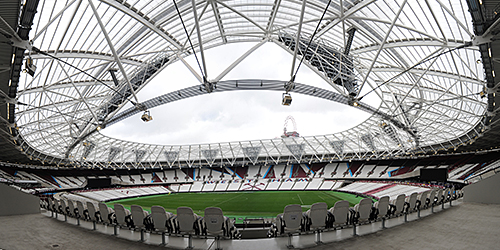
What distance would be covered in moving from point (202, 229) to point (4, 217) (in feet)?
38.1

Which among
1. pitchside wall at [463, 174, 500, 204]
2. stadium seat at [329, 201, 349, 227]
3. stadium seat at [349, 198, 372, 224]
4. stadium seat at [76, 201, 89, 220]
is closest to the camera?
stadium seat at [329, 201, 349, 227]

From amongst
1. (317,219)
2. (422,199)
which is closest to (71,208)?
(317,219)

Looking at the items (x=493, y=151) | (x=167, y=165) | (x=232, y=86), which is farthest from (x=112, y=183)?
(x=493, y=151)

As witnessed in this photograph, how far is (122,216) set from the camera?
8312 mm

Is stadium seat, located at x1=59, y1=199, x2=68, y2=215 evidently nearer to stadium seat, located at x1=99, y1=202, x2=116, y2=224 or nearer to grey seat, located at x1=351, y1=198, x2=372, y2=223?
stadium seat, located at x1=99, y1=202, x2=116, y2=224

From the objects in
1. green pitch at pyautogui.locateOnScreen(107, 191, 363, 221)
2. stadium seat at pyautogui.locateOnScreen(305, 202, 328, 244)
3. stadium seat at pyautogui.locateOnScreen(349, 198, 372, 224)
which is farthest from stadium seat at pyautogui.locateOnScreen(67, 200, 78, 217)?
green pitch at pyautogui.locateOnScreen(107, 191, 363, 221)

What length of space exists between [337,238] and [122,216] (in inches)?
274

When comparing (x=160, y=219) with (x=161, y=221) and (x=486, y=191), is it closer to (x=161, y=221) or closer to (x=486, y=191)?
(x=161, y=221)

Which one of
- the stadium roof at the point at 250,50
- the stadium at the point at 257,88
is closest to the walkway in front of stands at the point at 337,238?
the stadium at the point at 257,88

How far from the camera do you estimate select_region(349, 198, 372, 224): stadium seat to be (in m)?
8.12

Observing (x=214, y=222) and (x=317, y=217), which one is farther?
(x=317, y=217)

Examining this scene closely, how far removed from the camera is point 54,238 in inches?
327

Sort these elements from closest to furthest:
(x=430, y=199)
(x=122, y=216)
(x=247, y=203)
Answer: (x=122, y=216) → (x=430, y=199) → (x=247, y=203)

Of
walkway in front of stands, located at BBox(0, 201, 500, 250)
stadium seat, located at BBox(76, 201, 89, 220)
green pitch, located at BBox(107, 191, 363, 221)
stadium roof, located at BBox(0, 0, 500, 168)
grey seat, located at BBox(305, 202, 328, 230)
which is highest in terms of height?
stadium roof, located at BBox(0, 0, 500, 168)
